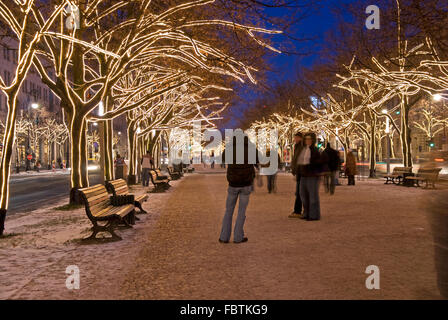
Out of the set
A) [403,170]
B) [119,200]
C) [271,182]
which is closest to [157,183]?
[271,182]

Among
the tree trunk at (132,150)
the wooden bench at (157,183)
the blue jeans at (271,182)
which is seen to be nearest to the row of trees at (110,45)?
the wooden bench at (157,183)

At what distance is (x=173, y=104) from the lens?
31.4 meters

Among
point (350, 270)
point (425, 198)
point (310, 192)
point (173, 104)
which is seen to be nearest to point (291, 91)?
point (173, 104)

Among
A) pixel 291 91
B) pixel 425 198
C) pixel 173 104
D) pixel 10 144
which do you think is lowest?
pixel 425 198

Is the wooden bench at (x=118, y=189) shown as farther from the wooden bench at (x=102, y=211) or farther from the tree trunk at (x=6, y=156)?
the tree trunk at (x=6, y=156)

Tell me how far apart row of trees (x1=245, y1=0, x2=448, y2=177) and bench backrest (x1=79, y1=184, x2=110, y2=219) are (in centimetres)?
936

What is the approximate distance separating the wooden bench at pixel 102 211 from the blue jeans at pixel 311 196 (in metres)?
3.97

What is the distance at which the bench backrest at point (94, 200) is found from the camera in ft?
30.8

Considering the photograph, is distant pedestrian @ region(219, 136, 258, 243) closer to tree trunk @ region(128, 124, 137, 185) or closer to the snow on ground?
Result: the snow on ground

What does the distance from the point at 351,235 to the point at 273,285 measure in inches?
Result: 162

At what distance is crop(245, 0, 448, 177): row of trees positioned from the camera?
707 inches

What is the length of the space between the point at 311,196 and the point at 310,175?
0.48 meters
